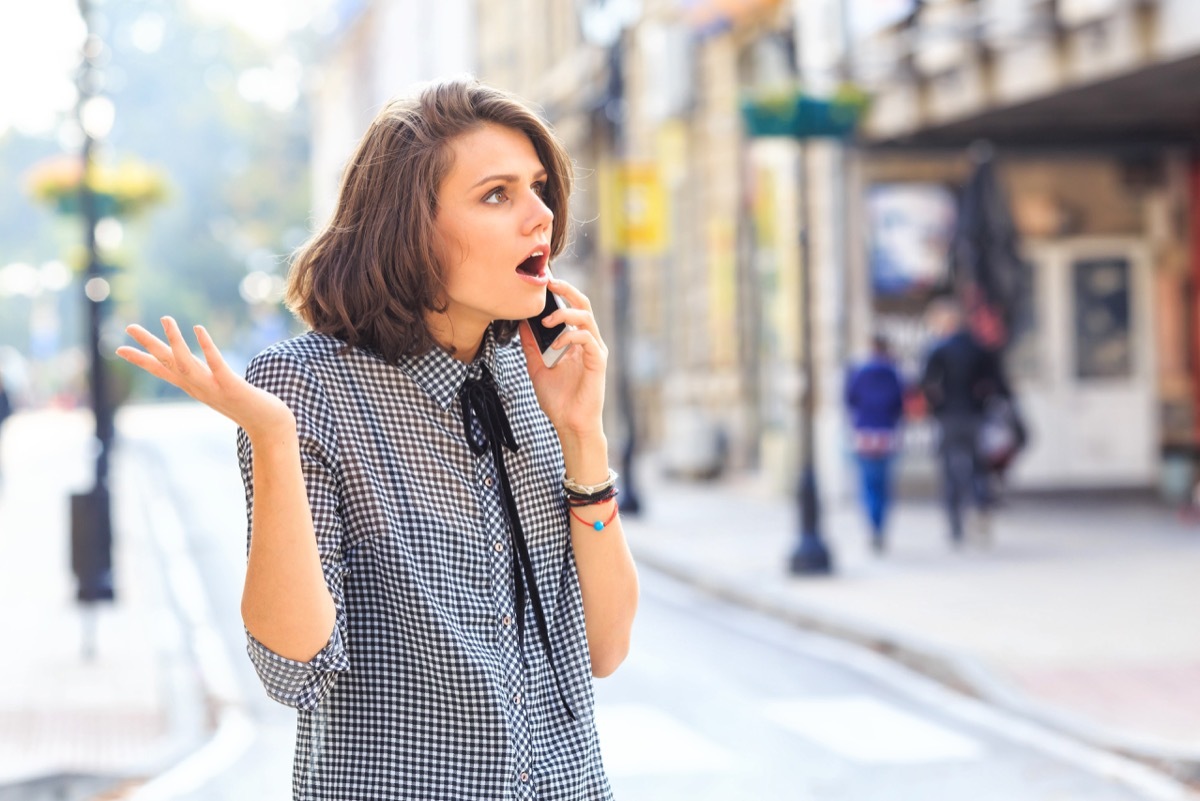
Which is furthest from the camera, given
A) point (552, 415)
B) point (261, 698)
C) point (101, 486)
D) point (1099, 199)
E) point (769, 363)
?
point (769, 363)

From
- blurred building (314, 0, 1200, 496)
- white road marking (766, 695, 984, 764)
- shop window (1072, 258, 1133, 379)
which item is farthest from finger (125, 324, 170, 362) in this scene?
shop window (1072, 258, 1133, 379)

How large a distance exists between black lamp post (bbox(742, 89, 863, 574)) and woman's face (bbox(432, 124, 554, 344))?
11.3 meters

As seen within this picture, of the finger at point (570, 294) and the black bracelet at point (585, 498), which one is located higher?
the finger at point (570, 294)

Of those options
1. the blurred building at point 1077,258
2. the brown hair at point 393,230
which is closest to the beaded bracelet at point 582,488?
the brown hair at point 393,230

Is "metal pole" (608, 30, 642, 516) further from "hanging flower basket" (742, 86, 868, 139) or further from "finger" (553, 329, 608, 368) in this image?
"finger" (553, 329, 608, 368)

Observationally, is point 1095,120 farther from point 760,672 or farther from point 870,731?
point 870,731

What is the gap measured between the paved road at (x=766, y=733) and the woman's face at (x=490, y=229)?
481cm

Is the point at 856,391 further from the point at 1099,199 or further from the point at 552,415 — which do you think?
A: the point at 552,415

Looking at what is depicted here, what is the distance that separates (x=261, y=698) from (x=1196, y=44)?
8.51 metres

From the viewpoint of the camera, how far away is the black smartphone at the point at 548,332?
233cm

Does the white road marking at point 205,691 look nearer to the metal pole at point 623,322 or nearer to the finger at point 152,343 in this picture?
the metal pole at point 623,322

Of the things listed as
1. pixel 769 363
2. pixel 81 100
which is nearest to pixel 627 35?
pixel 769 363

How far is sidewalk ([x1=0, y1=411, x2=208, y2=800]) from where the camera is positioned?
7.24 m

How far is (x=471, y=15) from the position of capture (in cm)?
4478
